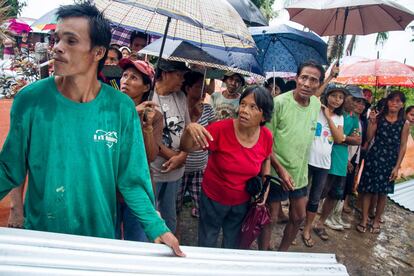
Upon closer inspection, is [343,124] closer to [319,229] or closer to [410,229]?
[319,229]

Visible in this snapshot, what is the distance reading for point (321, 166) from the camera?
11.6 ft

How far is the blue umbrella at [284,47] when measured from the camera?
4258 millimetres

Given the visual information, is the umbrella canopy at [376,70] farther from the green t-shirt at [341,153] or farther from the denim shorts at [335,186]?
the denim shorts at [335,186]

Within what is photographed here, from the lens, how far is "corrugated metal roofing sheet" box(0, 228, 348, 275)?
1.12 meters

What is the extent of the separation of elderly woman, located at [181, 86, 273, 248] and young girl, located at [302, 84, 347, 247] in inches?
43.0

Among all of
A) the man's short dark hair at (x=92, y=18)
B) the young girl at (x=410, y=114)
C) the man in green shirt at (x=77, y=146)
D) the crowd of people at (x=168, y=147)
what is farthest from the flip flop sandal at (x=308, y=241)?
the man's short dark hair at (x=92, y=18)

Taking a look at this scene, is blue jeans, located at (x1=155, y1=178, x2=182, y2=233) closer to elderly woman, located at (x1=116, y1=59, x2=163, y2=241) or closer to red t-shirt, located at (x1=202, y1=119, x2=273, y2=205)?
red t-shirt, located at (x1=202, y1=119, x2=273, y2=205)

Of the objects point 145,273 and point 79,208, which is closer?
point 145,273

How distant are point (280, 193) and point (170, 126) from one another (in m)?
1.21

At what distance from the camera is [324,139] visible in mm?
3498

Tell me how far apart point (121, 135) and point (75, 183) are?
265 millimetres

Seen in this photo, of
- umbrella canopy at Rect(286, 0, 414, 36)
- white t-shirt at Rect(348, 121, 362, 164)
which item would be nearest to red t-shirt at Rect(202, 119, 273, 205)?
umbrella canopy at Rect(286, 0, 414, 36)

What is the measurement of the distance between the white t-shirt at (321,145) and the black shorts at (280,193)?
587 mm

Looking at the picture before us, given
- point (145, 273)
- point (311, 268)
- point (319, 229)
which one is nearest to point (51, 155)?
point (145, 273)
